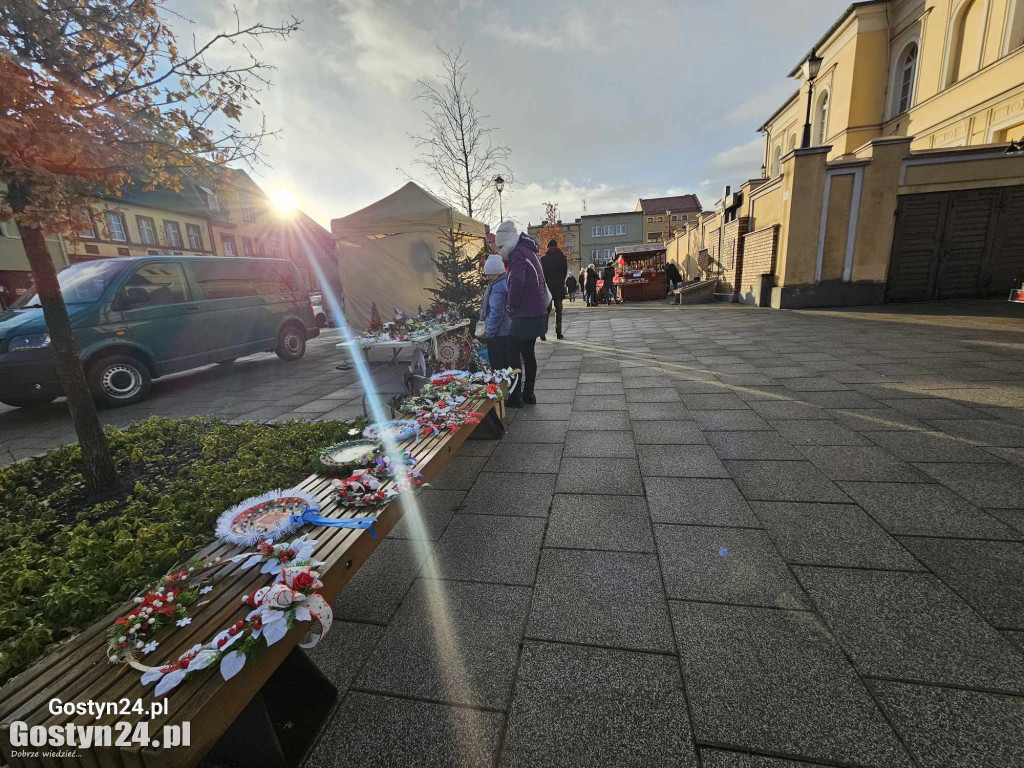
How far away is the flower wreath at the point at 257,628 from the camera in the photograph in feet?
3.56

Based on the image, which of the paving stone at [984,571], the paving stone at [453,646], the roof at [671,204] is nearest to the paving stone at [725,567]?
the paving stone at [984,571]

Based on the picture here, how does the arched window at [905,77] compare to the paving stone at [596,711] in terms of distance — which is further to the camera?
the arched window at [905,77]

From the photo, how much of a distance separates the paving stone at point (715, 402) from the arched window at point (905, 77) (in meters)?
21.7

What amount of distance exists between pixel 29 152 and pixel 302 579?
279 cm

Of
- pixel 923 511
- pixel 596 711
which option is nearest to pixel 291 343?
pixel 596 711

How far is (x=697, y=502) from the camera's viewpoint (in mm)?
2658

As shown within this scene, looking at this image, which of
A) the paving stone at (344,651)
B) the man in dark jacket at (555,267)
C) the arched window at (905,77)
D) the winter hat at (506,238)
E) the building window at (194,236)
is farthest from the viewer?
the building window at (194,236)

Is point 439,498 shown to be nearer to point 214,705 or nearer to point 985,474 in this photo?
point 214,705

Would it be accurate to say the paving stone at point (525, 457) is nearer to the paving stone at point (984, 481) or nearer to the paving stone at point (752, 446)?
the paving stone at point (752, 446)

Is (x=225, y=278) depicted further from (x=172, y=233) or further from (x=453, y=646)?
(x=172, y=233)

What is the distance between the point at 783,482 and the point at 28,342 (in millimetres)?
8021

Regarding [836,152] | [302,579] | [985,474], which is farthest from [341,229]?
[836,152]

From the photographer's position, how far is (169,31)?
2766 mm

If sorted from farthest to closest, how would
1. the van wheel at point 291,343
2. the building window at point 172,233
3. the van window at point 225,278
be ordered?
1. the building window at point 172,233
2. the van wheel at point 291,343
3. the van window at point 225,278
